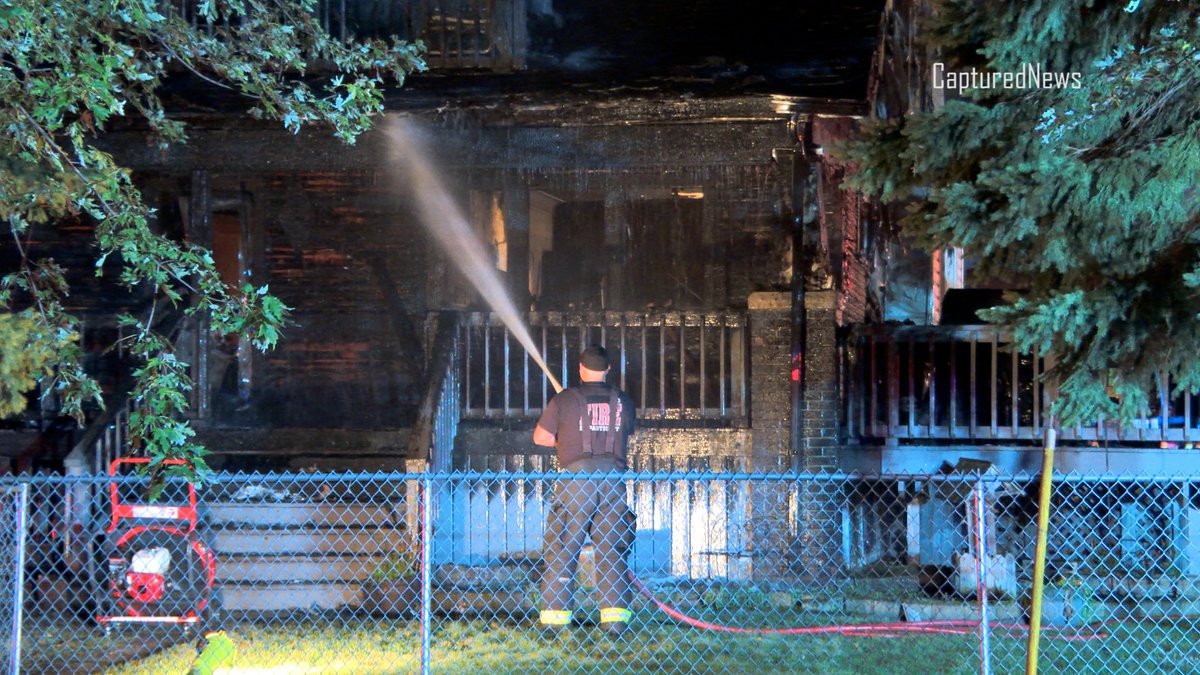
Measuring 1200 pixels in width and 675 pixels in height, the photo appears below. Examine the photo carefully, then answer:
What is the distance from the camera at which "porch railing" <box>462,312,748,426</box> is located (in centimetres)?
1166

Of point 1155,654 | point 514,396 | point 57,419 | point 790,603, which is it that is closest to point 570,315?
point 514,396

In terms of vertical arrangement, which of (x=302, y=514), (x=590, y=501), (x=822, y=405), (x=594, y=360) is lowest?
(x=302, y=514)

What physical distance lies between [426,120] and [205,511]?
12.6 feet

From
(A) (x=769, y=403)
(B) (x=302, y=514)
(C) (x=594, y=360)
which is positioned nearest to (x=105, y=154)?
(C) (x=594, y=360)

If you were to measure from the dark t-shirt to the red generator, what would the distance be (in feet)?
8.29

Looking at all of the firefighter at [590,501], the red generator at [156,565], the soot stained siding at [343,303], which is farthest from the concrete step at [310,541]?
the soot stained siding at [343,303]

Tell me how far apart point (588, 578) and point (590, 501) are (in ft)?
5.04

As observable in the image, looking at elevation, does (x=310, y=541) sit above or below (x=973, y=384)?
below

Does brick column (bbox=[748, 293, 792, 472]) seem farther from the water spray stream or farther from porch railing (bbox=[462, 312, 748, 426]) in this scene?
the water spray stream

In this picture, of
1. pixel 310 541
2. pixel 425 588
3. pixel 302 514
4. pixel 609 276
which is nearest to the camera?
pixel 425 588

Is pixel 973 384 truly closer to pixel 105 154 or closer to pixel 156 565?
pixel 156 565

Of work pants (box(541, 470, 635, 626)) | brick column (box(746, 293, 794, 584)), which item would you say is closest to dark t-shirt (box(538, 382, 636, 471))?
work pants (box(541, 470, 635, 626))

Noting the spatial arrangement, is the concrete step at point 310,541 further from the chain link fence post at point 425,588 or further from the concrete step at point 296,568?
the chain link fence post at point 425,588

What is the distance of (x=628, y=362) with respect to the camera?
1324cm
